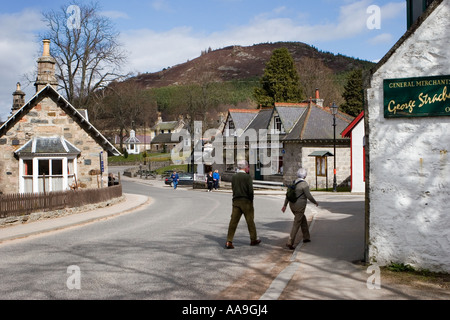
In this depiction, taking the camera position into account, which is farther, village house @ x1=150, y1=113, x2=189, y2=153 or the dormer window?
village house @ x1=150, y1=113, x2=189, y2=153

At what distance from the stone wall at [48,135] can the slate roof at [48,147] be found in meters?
0.26

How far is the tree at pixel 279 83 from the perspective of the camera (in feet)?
208

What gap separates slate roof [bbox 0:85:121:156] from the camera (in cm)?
2234

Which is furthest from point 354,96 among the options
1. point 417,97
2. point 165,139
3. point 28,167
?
point 165,139

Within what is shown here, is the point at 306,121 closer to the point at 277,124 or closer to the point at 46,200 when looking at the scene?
the point at 277,124

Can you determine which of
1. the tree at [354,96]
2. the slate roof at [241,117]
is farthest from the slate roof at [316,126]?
the tree at [354,96]

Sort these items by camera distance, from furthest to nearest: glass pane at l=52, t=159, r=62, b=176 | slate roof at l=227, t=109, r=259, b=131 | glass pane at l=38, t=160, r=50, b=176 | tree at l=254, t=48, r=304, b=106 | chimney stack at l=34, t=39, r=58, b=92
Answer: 1. tree at l=254, t=48, r=304, b=106
2. slate roof at l=227, t=109, r=259, b=131
3. chimney stack at l=34, t=39, r=58, b=92
4. glass pane at l=52, t=159, r=62, b=176
5. glass pane at l=38, t=160, r=50, b=176

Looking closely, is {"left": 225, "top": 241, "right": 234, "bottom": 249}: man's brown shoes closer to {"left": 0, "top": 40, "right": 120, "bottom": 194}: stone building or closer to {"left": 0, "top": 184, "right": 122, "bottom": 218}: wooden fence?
{"left": 0, "top": 184, "right": 122, "bottom": 218}: wooden fence

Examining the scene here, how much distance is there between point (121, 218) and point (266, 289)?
41.0ft

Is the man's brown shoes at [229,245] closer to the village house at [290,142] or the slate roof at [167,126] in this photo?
the village house at [290,142]

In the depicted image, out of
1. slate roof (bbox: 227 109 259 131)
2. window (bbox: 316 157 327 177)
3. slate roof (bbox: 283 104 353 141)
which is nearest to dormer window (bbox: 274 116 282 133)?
slate roof (bbox: 283 104 353 141)

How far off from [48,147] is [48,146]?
0.08m

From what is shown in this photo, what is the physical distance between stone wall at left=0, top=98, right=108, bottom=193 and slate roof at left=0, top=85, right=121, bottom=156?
155 millimetres

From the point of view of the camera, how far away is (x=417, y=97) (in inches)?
319
